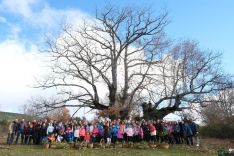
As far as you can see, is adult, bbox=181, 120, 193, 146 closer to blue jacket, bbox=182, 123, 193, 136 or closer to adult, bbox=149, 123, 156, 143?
blue jacket, bbox=182, 123, 193, 136

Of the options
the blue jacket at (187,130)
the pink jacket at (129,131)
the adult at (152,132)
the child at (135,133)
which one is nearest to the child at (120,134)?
the pink jacket at (129,131)

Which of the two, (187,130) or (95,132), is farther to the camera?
(187,130)

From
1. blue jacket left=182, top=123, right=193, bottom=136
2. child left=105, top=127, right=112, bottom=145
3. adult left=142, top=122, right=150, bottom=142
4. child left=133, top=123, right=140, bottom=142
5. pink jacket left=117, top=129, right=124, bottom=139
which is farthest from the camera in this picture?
adult left=142, top=122, right=150, bottom=142

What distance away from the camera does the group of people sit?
16594 mm

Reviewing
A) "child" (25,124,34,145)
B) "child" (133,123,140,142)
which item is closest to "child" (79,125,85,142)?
"child" (25,124,34,145)

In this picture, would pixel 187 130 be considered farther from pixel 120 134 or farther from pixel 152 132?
pixel 120 134

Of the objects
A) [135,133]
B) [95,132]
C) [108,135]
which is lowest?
[108,135]

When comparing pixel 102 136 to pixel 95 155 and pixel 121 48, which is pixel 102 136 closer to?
pixel 95 155

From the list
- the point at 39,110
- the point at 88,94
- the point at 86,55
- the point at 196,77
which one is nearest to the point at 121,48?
the point at 86,55

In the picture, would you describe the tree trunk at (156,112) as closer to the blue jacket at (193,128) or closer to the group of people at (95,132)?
the group of people at (95,132)

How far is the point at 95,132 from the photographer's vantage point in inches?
661

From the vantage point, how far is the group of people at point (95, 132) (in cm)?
1659

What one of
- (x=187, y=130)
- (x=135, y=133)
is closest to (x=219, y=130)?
(x=187, y=130)

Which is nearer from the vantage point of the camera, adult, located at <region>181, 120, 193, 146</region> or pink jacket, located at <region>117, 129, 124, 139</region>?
pink jacket, located at <region>117, 129, 124, 139</region>
